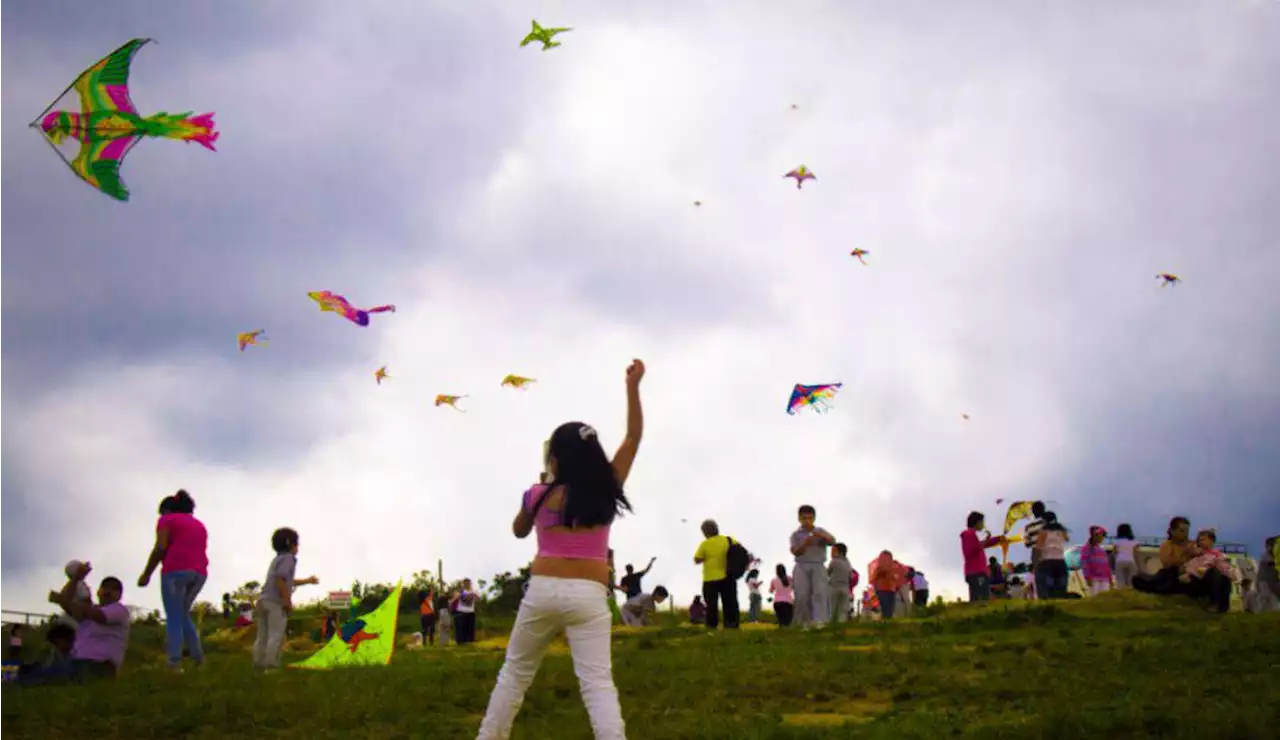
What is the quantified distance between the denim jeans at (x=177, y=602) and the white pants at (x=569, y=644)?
656cm

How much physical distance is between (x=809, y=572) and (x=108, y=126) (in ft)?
33.1

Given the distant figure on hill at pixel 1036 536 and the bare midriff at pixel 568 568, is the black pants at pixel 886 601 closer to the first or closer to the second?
the distant figure on hill at pixel 1036 536

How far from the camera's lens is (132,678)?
10.7m

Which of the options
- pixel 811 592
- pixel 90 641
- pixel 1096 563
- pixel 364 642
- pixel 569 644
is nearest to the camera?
pixel 569 644

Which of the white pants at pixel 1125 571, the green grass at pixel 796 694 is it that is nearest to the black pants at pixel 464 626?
the green grass at pixel 796 694

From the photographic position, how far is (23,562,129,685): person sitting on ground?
430 inches

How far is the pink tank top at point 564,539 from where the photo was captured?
5805 millimetres

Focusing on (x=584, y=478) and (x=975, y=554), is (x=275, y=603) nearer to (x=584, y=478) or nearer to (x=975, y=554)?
(x=584, y=478)

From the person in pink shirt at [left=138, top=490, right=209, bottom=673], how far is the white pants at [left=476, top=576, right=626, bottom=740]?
655cm

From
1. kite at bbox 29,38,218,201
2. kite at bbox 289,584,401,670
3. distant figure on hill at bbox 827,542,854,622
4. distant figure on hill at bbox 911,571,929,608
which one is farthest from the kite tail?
distant figure on hill at bbox 911,571,929,608

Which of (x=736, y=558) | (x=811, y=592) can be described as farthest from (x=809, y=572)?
(x=736, y=558)

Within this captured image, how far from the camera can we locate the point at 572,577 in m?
5.77

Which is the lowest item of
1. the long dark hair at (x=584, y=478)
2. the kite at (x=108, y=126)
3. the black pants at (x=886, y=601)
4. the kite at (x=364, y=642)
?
the kite at (x=364, y=642)

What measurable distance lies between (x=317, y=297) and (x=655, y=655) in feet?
30.8
